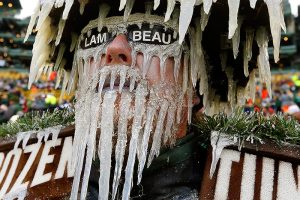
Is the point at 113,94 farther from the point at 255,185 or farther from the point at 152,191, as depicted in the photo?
the point at 255,185

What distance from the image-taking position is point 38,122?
113 inches

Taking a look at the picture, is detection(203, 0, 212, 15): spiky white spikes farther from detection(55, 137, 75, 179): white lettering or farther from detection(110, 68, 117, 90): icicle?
detection(55, 137, 75, 179): white lettering

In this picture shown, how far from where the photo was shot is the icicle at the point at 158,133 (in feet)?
7.07

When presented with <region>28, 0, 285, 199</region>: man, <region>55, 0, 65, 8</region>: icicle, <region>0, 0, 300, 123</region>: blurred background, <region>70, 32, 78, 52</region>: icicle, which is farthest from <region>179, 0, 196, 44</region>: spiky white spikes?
<region>0, 0, 300, 123</region>: blurred background

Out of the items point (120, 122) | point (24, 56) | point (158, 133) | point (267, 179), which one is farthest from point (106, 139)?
point (24, 56)

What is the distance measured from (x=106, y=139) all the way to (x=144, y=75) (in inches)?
15.6

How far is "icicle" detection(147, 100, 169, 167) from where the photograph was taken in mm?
2156

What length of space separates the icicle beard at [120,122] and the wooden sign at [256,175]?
0.32 meters

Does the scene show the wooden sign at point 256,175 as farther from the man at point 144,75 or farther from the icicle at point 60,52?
the icicle at point 60,52

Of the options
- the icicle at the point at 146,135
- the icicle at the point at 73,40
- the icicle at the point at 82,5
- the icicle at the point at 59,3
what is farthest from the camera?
the icicle at the point at 73,40

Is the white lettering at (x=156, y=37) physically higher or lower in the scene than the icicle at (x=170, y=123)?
higher

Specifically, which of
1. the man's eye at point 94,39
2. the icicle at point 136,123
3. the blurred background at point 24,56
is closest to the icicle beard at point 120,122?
the icicle at point 136,123

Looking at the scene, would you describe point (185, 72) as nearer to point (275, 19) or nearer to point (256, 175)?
point (275, 19)

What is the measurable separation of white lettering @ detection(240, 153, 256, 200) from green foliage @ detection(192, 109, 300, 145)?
9 cm
